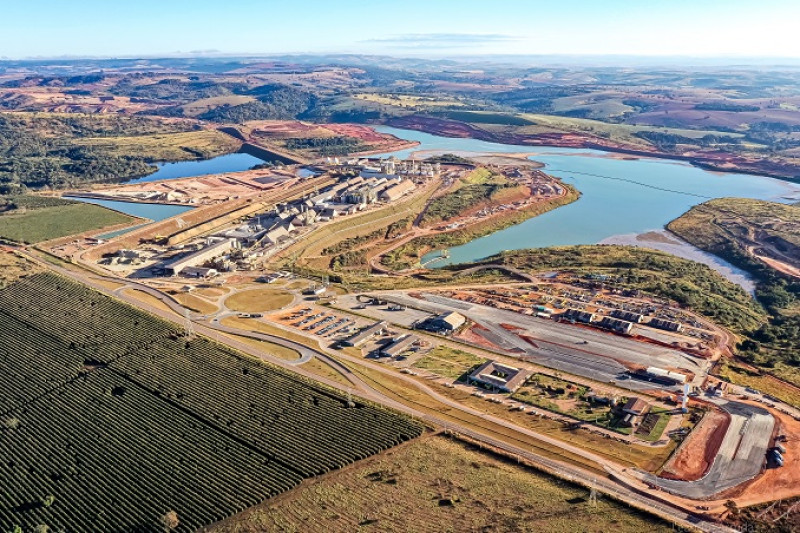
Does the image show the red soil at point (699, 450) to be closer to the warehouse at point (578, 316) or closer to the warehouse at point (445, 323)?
the warehouse at point (578, 316)

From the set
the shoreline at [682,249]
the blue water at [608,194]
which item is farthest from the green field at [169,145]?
the shoreline at [682,249]

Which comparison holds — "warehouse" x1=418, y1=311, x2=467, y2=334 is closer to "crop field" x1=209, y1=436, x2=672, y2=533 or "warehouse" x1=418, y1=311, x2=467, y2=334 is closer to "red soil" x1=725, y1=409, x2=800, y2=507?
"crop field" x1=209, y1=436, x2=672, y2=533

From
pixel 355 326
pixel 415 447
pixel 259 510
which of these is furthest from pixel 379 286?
pixel 259 510

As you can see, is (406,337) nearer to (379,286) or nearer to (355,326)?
(355,326)

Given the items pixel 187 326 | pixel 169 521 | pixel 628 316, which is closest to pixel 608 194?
pixel 628 316

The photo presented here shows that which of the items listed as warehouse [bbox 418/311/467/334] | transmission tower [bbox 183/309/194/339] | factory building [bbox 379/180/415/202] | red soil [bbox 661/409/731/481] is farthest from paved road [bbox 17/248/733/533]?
factory building [bbox 379/180/415/202]
